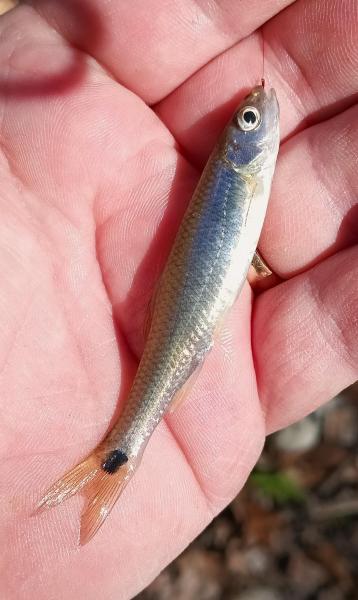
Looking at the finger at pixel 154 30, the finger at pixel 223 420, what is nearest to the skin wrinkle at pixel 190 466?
the finger at pixel 223 420

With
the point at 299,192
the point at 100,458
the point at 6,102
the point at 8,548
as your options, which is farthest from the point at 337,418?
the point at 6,102

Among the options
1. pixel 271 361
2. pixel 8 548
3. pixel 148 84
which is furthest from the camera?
pixel 148 84

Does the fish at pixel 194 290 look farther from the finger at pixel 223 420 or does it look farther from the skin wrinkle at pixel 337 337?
the skin wrinkle at pixel 337 337

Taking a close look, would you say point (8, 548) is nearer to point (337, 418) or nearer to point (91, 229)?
point (91, 229)

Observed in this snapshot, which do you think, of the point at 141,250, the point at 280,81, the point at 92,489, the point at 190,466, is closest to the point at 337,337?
the point at 190,466

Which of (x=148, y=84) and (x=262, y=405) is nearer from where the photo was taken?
(x=262, y=405)

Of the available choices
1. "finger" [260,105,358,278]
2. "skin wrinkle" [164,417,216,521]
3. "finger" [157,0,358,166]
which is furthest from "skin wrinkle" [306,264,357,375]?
"finger" [157,0,358,166]

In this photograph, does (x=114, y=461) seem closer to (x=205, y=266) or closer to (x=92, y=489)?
(x=92, y=489)
